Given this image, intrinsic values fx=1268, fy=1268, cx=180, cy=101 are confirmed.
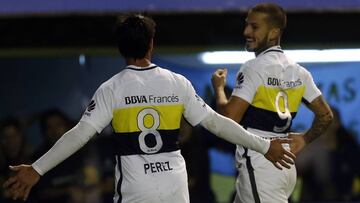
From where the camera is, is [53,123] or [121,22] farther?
[53,123]

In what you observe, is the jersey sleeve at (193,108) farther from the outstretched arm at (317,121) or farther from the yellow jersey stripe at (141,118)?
the outstretched arm at (317,121)

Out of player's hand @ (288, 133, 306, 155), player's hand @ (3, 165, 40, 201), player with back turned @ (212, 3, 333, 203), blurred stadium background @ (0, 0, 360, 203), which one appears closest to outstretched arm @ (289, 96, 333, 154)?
player's hand @ (288, 133, 306, 155)

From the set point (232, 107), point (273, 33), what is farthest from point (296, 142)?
point (273, 33)

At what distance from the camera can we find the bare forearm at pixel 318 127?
8.34 m

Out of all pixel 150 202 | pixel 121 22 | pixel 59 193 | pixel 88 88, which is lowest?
pixel 59 193

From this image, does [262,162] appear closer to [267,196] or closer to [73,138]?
[267,196]

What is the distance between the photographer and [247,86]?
313 inches

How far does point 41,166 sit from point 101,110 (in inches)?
17.8

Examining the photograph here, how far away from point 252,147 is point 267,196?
79 centimetres

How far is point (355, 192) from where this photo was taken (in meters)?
12.7

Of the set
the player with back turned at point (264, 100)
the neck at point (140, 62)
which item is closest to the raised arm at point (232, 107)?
the player with back turned at point (264, 100)

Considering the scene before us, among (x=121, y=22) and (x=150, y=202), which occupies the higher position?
(x=121, y=22)

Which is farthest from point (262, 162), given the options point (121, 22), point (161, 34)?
point (161, 34)

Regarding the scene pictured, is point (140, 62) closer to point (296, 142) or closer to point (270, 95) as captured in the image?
point (270, 95)
